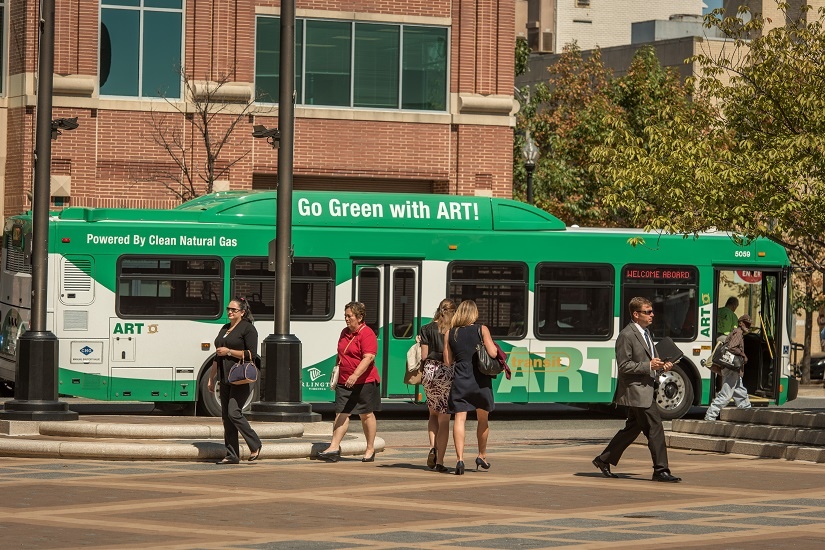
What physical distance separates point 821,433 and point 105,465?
8165 mm

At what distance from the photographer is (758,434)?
62.7 feet

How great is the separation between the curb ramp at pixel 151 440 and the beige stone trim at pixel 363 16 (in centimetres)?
1688

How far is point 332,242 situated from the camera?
23797 millimetres

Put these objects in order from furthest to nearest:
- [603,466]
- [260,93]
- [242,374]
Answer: [260,93], [242,374], [603,466]

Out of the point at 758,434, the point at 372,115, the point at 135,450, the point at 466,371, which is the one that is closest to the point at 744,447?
the point at 758,434

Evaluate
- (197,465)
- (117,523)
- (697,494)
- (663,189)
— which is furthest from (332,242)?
(117,523)

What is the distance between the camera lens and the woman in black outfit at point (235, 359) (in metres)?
16.1

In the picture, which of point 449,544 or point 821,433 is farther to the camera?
point 821,433

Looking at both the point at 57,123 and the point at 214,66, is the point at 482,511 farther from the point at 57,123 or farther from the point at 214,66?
the point at 214,66

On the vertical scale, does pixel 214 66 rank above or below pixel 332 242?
above

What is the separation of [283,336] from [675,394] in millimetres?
8902

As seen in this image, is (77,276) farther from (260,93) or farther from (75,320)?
(260,93)

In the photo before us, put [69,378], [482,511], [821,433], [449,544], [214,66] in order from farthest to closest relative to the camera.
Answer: [214,66] < [69,378] < [821,433] < [482,511] < [449,544]

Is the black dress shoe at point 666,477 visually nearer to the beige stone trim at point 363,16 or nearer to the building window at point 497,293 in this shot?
the building window at point 497,293
